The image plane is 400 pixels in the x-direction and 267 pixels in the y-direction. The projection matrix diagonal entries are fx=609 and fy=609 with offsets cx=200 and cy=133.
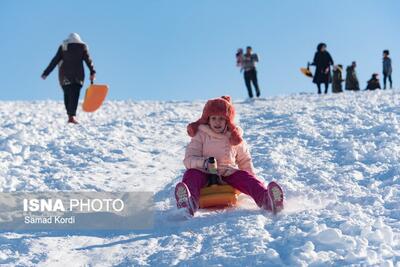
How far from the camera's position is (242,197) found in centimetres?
543

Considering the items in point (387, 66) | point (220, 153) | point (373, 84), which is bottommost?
point (220, 153)

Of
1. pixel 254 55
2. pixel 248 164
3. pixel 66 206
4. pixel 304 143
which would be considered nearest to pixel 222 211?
pixel 248 164

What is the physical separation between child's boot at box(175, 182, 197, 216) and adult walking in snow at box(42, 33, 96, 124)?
6.56 meters

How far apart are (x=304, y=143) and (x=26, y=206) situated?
433cm

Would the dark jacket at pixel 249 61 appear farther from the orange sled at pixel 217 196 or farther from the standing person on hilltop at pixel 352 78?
the orange sled at pixel 217 196

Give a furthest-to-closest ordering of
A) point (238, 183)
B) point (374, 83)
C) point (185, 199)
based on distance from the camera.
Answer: point (374, 83) → point (238, 183) → point (185, 199)

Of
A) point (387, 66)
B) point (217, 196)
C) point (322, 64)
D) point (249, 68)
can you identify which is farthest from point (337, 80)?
point (217, 196)

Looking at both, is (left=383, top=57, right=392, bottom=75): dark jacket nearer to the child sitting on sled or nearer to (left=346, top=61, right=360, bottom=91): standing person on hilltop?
(left=346, top=61, right=360, bottom=91): standing person on hilltop

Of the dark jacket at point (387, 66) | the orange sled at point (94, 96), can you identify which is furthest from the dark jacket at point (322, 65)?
the orange sled at point (94, 96)

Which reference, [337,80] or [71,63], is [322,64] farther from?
[71,63]

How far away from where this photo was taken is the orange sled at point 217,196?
16.6 feet

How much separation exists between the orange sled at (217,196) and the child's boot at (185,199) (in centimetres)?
25

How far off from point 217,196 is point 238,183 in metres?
0.25

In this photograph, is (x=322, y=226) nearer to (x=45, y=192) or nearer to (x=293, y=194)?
(x=293, y=194)
